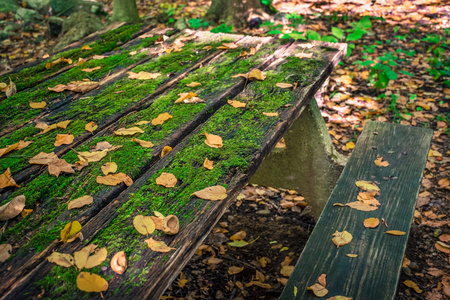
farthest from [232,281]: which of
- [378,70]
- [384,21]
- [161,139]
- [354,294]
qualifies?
[384,21]

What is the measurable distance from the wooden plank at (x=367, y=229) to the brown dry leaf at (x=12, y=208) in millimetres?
858

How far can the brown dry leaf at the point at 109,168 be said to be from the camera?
1.21 metres

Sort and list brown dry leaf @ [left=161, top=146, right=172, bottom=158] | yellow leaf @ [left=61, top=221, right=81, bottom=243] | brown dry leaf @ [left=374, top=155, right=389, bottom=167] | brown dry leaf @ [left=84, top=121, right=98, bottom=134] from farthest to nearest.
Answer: brown dry leaf @ [left=374, top=155, right=389, bottom=167] < brown dry leaf @ [left=84, top=121, right=98, bottom=134] < brown dry leaf @ [left=161, top=146, right=172, bottom=158] < yellow leaf @ [left=61, top=221, right=81, bottom=243]

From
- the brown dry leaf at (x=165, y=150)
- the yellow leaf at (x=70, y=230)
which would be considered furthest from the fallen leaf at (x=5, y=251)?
the brown dry leaf at (x=165, y=150)

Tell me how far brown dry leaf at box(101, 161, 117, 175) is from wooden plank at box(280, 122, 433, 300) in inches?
27.3

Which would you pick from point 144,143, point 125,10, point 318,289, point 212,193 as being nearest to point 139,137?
point 144,143

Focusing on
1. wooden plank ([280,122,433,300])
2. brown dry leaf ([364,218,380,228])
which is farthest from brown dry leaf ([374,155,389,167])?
brown dry leaf ([364,218,380,228])

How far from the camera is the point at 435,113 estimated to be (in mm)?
3490

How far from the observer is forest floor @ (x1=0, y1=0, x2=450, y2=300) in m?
2.20

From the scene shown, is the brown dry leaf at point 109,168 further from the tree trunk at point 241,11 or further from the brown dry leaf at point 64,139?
the tree trunk at point 241,11

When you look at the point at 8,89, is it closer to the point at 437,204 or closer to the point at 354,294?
the point at 354,294

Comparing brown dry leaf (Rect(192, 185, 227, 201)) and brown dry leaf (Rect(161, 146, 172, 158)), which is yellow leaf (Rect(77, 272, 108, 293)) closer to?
brown dry leaf (Rect(192, 185, 227, 201))

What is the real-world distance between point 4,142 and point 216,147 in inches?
30.4

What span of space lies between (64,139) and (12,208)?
38 cm
